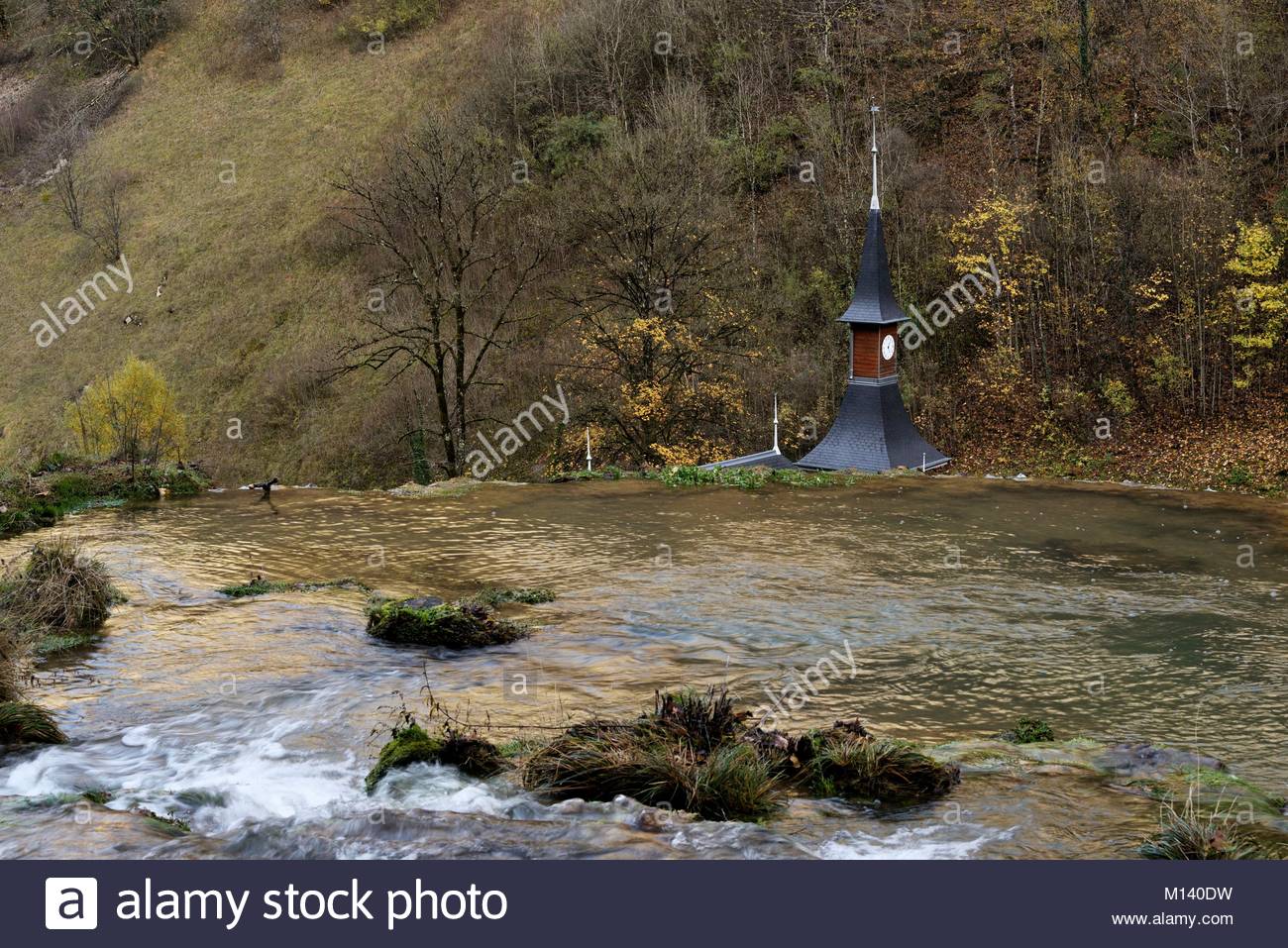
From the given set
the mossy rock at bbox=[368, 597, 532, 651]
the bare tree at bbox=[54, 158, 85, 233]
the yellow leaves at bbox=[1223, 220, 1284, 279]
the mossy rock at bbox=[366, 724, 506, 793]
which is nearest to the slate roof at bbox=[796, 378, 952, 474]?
the yellow leaves at bbox=[1223, 220, 1284, 279]

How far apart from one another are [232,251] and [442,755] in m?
54.0

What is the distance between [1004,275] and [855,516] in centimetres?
1848

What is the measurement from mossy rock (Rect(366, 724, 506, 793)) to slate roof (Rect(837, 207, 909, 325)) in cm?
2178

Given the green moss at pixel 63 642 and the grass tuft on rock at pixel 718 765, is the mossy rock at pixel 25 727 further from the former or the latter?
the grass tuft on rock at pixel 718 765

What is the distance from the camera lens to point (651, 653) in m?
15.2

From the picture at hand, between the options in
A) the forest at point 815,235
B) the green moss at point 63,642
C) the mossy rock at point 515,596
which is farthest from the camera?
the forest at point 815,235

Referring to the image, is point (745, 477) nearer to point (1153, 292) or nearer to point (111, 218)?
point (1153, 292)

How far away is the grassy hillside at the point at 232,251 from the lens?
51.1 metres

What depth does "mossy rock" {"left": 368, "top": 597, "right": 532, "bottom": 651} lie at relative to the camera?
15578 millimetres

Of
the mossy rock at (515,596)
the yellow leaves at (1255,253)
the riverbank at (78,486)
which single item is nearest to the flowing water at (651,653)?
the mossy rock at (515,596)

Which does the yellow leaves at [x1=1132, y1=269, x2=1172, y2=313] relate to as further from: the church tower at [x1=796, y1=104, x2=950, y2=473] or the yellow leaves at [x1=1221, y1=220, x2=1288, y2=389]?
the church tower at [x1=796, y1=104, x2=950, y2=473]

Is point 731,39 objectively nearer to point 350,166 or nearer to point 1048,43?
point 1048,43

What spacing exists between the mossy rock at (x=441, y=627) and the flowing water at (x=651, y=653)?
0.30 meters
